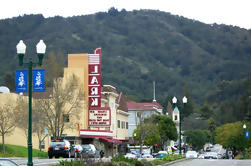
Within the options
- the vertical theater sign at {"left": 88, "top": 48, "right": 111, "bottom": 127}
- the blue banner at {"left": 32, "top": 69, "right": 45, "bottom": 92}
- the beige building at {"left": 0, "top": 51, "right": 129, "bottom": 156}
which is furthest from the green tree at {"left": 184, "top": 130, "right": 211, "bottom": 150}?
the blue banner at {"left": 32, "top": 69, "right": 45, "bottom": 92}

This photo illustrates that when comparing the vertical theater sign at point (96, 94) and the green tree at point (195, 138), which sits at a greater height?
the vertical theater sign at point (96, 94)

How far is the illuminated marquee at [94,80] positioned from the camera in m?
60.7

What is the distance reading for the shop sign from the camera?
6022 centimetres

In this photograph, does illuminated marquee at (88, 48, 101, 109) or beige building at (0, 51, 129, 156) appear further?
beige building at (0, 51, 129, 156)

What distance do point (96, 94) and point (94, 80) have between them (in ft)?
5.71

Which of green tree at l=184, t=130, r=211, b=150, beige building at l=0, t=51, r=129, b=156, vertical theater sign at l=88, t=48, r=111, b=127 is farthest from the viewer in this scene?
green tree at l=184, t=130, r=211, b=150

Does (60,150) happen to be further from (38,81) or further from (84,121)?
(84,121)

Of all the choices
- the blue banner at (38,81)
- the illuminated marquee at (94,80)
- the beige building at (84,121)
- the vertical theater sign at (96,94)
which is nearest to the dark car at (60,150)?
the blue banner at (38,81)

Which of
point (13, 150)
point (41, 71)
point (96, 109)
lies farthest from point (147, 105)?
point (41, 71)

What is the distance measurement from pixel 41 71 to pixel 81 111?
34.5m

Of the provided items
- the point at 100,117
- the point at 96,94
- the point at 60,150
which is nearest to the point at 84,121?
the point at 100,117

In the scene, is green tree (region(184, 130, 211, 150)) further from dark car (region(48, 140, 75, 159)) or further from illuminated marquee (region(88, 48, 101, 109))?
dark car (region(48, 140, 75, 159))

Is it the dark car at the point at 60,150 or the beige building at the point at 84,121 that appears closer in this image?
the dark car at the point at 60,150

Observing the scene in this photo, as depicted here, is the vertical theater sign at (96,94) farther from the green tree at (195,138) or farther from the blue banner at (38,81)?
the green tree at (195,138)
